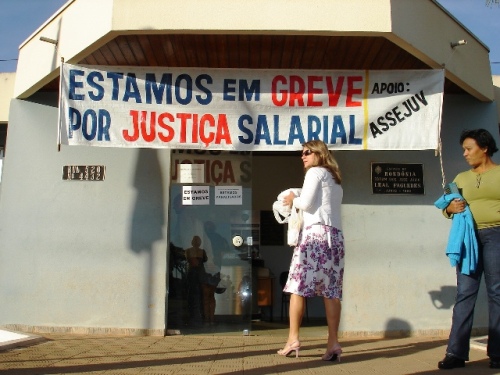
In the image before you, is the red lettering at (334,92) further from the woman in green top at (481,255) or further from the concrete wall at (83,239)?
the woman in green top at (481,255)

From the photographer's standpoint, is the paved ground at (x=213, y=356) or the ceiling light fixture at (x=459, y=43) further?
the ceiling light fixture at (x=459, y=43)

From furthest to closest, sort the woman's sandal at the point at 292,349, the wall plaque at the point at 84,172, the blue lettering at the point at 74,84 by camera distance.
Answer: the wall plaque at the point at 84,172 < the blue lettering at the point at 74,84 < the woman's sandal at the point at 292,349

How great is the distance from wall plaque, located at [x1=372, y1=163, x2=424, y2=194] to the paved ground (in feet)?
5.82

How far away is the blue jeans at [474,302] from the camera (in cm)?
450

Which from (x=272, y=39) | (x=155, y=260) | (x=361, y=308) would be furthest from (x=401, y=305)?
(x=272, y=39)

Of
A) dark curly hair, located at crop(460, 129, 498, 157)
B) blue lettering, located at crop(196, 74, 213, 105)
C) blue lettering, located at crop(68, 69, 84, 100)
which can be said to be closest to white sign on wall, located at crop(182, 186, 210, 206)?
blue lettering, located at crop(196, 74, 213, 105)

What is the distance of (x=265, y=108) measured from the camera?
22.1 feet

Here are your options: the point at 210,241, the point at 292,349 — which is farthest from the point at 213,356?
the point at 210,241

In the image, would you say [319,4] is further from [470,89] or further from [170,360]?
[170,360]

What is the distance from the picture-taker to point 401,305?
7.05 meters

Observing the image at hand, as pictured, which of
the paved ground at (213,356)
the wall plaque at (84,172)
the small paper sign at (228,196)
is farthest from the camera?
the small paper sign at (228,196)

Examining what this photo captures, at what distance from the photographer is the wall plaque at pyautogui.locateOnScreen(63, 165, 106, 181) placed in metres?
7.19

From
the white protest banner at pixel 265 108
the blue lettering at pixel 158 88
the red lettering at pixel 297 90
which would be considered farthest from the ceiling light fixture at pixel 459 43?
the blue lettering at pixel 158 88

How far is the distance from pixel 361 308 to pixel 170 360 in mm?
2852
